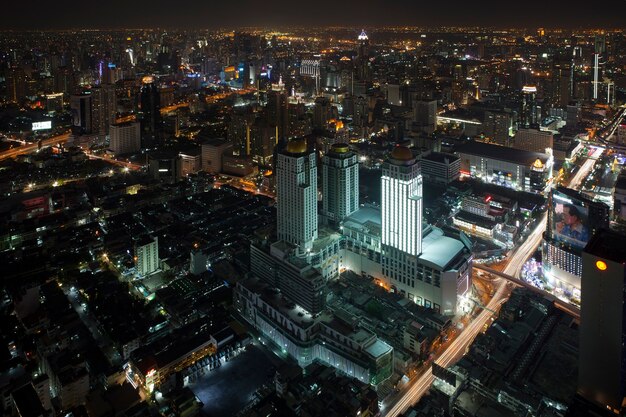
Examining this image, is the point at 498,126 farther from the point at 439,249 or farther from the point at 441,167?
the point at 439,249

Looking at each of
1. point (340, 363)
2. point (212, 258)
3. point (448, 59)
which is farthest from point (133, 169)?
point (448, 59)

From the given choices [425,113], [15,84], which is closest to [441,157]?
[425,113]

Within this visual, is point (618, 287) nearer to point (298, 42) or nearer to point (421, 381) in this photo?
point (421, 381)

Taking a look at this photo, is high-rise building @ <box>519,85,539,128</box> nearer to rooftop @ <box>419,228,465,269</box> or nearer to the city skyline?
the city skyline

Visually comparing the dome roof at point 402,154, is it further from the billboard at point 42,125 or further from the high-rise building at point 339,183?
the billboard at point 42,125

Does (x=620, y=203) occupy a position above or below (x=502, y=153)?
below
